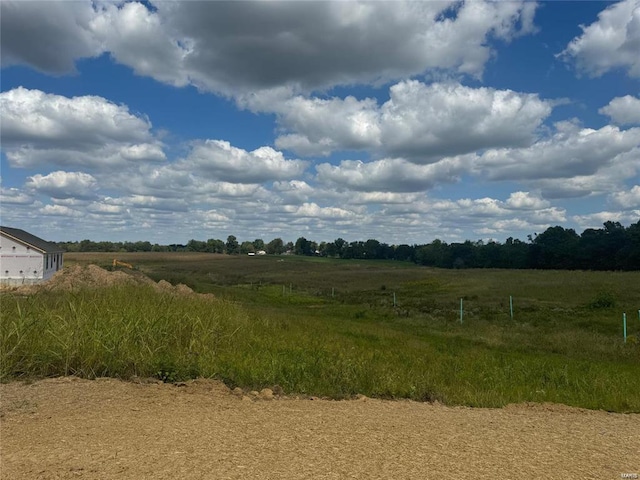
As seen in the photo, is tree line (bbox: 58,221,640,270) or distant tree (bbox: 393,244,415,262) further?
distant tree (bbox: 393,244,415,262)

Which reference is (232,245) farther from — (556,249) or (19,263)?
(19,263)

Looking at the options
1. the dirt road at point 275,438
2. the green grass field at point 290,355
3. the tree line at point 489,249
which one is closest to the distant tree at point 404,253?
the tree line at point 489,249

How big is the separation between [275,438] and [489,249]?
11371 centimetres

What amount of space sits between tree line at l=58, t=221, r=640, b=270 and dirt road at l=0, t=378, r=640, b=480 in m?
55.6

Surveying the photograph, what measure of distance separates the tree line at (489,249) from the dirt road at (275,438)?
55.6 m

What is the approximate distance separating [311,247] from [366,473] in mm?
157298

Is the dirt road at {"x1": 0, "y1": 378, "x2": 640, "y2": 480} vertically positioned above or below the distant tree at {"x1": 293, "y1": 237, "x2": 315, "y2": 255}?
below

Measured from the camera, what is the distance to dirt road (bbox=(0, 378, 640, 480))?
4172 millimetres

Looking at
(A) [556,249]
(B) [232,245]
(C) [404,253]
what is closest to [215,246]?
(B) [232,245]

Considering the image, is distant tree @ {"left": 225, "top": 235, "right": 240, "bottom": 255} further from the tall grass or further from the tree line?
the tall grass

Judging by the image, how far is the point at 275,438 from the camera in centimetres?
493

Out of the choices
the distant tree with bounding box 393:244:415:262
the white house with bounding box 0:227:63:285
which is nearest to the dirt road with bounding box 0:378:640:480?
the white house with bounding box 0:227:63:285

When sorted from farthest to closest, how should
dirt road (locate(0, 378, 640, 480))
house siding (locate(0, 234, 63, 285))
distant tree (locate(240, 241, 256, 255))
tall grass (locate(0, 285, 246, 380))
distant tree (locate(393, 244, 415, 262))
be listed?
distant tree (locate(240, 241, 256, 255))
distant tree (locate(393, 244, 415, 262))
house siding (locate(0, 234, 63, 285))
tall grass (locate(0, 285, 246, 380))
dirt road (locate(0, 378, 640, 480))

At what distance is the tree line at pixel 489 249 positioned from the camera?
84.1m
